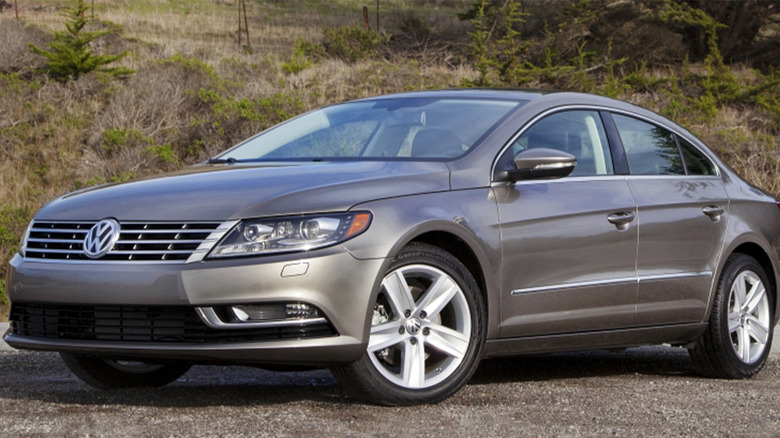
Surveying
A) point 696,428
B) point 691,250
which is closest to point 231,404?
point 696,428

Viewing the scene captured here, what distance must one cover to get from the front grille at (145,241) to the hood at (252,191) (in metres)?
0.04

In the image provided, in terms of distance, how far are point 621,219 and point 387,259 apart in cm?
167

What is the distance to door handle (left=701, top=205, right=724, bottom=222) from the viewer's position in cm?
650

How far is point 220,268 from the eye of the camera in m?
4.52

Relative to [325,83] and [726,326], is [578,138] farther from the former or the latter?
[325,83]

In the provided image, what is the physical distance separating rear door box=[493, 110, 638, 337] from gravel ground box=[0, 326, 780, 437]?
15.2 inches

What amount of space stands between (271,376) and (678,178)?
8.44 ft

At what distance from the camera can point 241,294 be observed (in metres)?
4.52

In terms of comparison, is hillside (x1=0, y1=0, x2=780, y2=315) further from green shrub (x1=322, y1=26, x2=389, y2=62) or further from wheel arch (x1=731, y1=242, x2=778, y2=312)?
wheel arch (x1=731, y1=242, x2=778, y2=312)

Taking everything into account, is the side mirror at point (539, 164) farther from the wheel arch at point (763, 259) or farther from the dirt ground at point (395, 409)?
the wheel arch at point (763, 259)

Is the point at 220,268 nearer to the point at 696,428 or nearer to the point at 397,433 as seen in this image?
the point at 397,433

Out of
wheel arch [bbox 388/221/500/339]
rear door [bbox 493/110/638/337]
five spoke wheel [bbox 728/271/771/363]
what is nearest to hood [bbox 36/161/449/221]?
wheel arch [bbox 388/221/500/339]

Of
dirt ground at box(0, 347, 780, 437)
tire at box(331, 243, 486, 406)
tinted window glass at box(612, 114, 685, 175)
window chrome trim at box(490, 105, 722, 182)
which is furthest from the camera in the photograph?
tinted window glass at box(612, 114, 685, 175)

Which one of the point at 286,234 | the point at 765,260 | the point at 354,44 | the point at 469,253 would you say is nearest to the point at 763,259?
the point at 765,260
